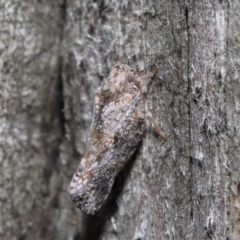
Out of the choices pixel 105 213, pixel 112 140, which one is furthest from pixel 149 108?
pixel 105 213

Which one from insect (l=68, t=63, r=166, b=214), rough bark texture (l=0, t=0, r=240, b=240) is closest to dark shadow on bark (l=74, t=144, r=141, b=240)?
rough bark texture (l=0, t=0, r=240, b=240)

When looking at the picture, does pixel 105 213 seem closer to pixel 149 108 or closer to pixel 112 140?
pixel 112 140

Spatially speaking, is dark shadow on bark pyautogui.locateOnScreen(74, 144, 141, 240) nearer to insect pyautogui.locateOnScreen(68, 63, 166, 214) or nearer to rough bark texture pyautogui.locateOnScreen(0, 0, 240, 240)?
rough bark texture pyautogui.locateOnScreen(0, 0, 240, 240)

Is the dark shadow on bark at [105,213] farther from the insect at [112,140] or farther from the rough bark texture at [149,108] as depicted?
the insect at [112,140]

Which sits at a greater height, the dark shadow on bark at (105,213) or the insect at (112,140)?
the insect at (112,140)

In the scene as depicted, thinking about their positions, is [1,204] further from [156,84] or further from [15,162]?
[156,84]

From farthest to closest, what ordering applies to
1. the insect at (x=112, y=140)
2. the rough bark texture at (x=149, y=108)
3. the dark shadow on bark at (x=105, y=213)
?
the dark shadow on bark at (x=105, y=213)
the insect at (x=112, y=140)
the rough bark texture at (x=149, y=108)

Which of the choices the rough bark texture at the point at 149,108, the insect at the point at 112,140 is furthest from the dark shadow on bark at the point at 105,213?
the insect at the point at 112,140
